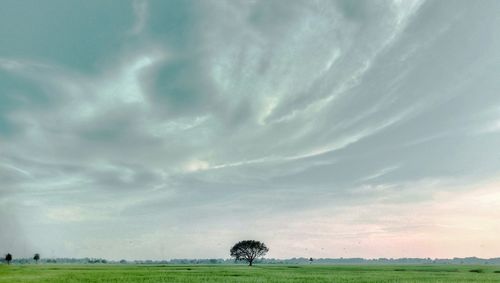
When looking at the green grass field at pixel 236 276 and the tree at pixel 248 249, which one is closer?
the green grass field at pixel 236 276

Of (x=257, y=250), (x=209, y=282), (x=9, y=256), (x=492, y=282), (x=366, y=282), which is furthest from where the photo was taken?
(x=9, y=256)

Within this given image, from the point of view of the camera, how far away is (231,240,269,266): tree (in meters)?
142

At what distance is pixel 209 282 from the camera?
4559 cm

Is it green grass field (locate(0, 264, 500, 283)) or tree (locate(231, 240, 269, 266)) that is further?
tree (locate(231, 240, 269, 266))

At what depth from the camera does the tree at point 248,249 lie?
5595 inches

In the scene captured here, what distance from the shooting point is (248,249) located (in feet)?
469

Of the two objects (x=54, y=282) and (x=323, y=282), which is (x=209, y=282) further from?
(x=54, y=282)

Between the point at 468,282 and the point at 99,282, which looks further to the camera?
the point at 468,282

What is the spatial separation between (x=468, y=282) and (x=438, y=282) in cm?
373

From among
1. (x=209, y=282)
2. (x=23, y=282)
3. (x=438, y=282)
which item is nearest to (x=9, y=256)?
(x=23, y=282)

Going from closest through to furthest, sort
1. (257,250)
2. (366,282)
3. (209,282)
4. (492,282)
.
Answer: (209,282)
(366,282)
(492,282)
(257,250)

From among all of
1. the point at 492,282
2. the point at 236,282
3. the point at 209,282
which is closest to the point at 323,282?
the point at 236,282

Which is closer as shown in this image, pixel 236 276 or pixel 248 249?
pixel 236 276

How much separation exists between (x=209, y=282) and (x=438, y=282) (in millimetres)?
29773
